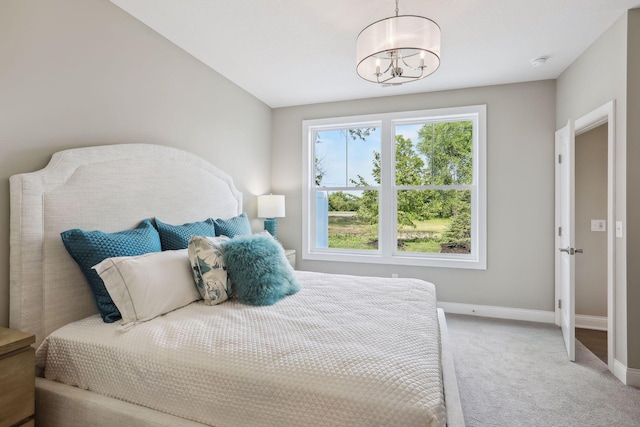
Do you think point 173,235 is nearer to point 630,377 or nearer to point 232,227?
point 232,227

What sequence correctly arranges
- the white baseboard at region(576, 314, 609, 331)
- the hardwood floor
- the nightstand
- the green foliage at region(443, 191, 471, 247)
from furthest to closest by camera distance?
the nightstand
the green foliage at region(443, 191, 471, 247)
the white baseboard at region(576, 314, 609, 331)
the hardwood floor

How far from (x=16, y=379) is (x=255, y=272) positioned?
1.11 meters

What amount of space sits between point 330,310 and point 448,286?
2.44 metres

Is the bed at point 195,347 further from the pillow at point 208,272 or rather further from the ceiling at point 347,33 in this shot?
the ceiling at point 347,33

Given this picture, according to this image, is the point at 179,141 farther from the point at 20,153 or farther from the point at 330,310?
the point at 330,310

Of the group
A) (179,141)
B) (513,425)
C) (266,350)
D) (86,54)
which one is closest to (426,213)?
(513,425)

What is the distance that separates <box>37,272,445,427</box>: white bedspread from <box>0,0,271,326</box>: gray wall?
651 mm

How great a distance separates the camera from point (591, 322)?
11.4 ft

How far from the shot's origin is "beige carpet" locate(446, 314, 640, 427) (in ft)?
6.36

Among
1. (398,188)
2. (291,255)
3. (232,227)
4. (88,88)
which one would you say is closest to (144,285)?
(232,227)

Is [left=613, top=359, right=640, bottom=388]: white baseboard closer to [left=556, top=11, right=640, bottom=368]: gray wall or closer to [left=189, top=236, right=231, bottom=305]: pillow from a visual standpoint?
[left=556, top=11, right=640, bottom=368]: gray wall

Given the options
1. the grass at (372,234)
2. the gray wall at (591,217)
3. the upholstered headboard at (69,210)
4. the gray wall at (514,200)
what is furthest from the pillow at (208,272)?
the gray wall at (591,217)

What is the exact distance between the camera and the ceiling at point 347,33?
221 centimetres

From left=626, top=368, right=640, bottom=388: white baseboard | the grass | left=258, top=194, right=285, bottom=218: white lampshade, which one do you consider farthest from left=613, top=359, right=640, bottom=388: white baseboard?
left=258, top=194, right=285, bottom=218: white lampshade
